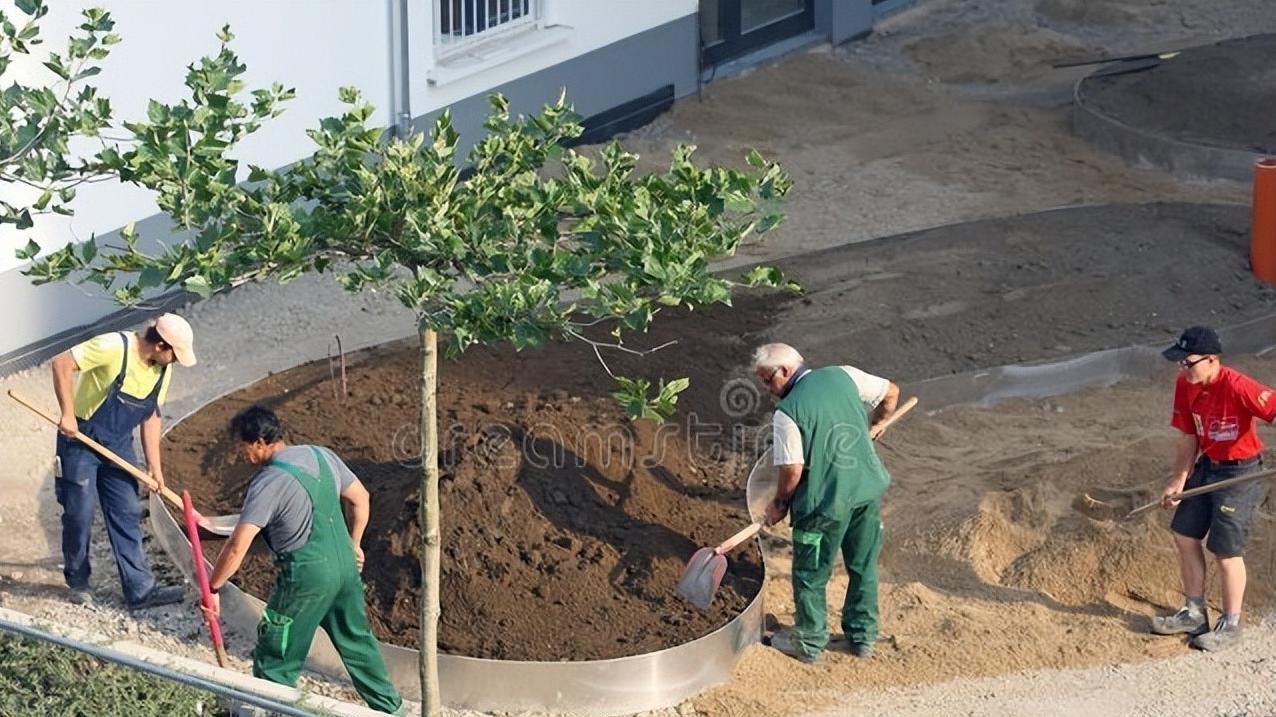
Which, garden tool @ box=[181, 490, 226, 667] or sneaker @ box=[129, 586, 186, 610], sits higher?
garden tool @ box=[181, 490, 226, 667]

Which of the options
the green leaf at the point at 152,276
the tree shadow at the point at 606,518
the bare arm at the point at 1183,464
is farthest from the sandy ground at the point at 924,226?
the green leaf at the point at 152,276

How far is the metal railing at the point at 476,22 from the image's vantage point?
13.8 m

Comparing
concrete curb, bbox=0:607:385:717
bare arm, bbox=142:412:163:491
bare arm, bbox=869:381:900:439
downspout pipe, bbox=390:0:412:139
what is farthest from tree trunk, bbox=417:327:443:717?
downspout pipe, bbox=390:0:412:139

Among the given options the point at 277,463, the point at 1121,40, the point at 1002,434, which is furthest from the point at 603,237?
the point at 1121,40

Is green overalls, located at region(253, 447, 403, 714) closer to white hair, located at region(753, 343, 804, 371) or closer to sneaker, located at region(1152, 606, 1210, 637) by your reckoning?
white hair, located at region(753, 343, 804, 371)

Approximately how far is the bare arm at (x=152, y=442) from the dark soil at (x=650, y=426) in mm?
665

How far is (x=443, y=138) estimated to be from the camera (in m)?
6.25

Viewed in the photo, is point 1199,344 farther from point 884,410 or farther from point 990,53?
point 990,53

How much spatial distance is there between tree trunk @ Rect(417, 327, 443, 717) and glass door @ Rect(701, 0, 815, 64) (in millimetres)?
10560

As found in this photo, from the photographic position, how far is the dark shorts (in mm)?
8047

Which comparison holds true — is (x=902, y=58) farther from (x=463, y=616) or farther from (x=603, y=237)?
(x=603, y=237)

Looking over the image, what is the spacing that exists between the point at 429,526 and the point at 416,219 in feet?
4.77

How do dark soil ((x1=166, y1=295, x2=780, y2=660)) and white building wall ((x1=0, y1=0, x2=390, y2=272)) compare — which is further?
white building wall ((x1=0, y1=0, x2=390, y2=272))

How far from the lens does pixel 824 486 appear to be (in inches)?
316
